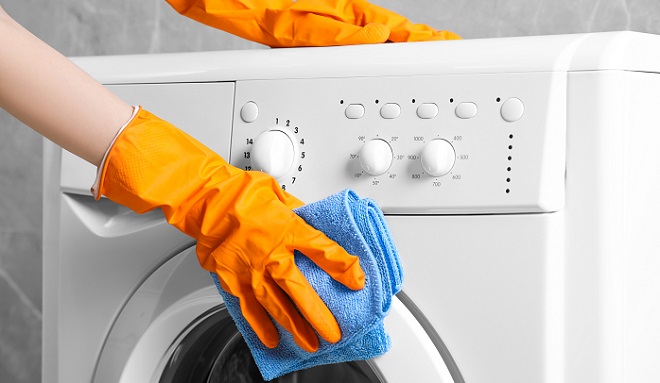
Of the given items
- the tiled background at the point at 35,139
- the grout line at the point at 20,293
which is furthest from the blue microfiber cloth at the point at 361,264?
the grout line at the point at 20,293

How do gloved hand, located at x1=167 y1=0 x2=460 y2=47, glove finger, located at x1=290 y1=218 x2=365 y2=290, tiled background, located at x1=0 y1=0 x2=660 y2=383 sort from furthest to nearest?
tiled background, located at x1=0 y1=0 x2=660 y2=383, gloved hand, located at x1=167 y1=0 x2=460 y2=47, glove finger, located at x1=290 y1=218 x2=365 y2=290

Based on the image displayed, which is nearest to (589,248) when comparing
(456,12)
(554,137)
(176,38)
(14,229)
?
(554,137)

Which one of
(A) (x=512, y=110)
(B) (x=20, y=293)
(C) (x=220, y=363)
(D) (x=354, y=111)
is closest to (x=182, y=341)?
(C) (x=220, y=363)

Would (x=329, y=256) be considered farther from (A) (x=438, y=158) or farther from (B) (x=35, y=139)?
(B) (x=35, y=139)

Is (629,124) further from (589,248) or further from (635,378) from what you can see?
(635,378)

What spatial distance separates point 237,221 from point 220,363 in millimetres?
290

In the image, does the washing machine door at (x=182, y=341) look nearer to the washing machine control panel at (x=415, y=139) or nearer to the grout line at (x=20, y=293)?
the washing machine control panel at (x=415, y=139)

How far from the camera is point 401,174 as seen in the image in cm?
83

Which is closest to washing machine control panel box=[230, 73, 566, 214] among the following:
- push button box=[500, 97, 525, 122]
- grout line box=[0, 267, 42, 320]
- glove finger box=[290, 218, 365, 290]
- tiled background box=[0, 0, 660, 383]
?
push button box=[500, 97, 525, 122]

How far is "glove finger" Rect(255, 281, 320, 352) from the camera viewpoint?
29.7 inches

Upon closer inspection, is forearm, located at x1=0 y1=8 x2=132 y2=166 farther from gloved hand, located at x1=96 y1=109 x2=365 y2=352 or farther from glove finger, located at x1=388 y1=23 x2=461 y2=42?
glove finger, located at x1=388 y1=23 x2=461 y2=42

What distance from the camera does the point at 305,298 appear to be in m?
0.74

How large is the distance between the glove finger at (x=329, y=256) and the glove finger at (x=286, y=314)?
0.04 metres

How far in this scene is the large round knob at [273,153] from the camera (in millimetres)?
846
